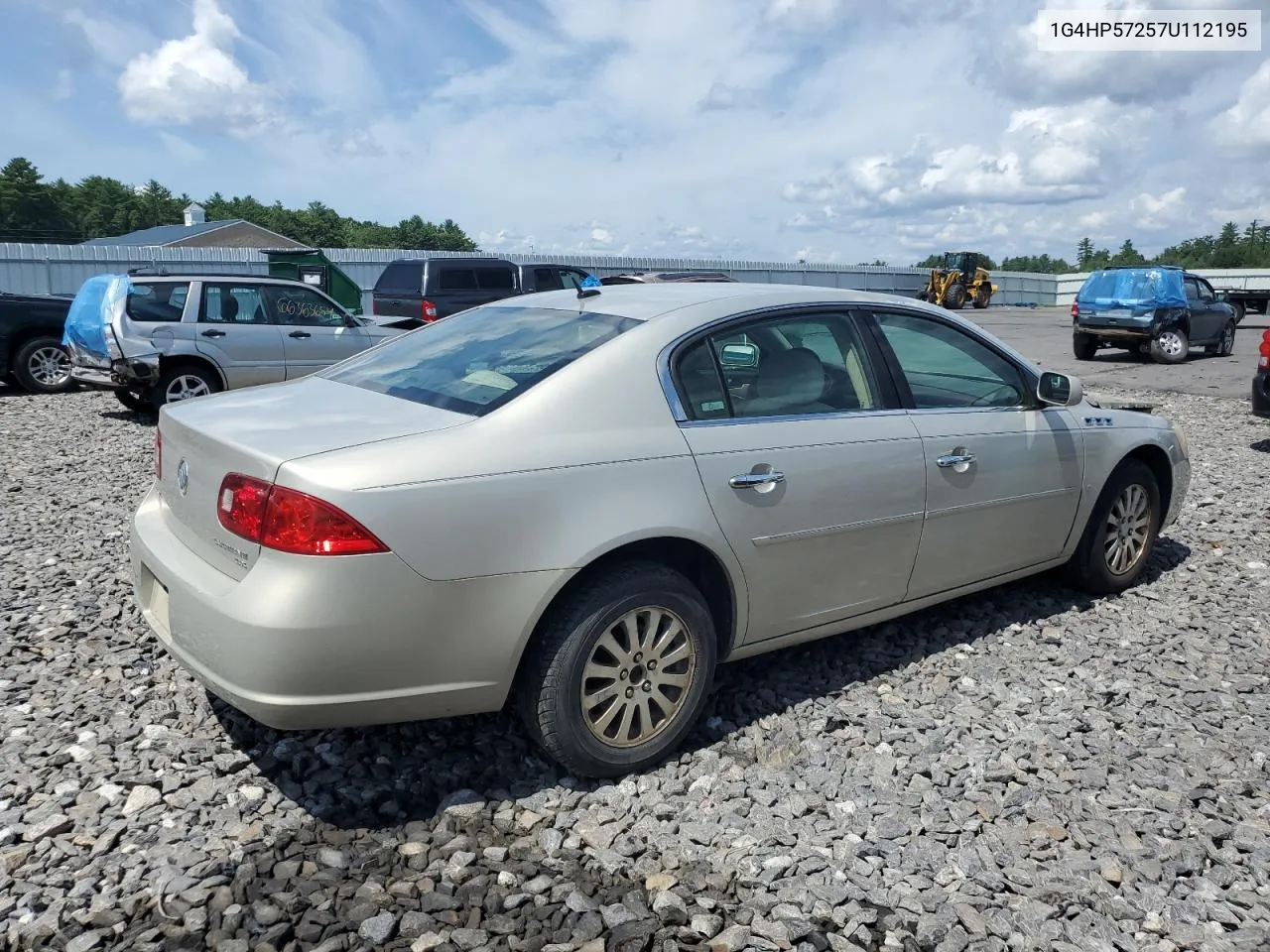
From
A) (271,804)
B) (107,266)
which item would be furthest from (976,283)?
(271,804)

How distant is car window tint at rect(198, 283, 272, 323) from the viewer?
36.0 ft

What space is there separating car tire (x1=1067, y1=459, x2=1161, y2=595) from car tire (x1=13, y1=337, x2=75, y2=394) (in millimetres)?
12446

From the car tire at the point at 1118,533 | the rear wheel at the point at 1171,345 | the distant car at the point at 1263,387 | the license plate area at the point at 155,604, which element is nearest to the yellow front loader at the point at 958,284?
the rear wheel at the point at 1171,345

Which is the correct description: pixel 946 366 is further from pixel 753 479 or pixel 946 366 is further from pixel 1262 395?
pixel 1262 395

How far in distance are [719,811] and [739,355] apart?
1.59 metres

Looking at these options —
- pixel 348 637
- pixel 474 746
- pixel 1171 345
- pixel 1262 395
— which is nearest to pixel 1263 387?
pixel 1262 395

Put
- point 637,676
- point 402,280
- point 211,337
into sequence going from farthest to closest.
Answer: point 402,280
point 211,337
point 637,676

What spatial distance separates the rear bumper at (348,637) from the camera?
8.89ft

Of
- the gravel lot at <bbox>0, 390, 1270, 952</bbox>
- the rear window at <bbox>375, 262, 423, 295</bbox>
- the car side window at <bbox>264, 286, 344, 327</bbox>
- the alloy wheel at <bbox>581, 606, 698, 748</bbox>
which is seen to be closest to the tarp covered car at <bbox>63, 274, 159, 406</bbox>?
the car side window at <bbox>264, 286, 344, 327</bbox>

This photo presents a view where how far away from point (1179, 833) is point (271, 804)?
2.82 metres

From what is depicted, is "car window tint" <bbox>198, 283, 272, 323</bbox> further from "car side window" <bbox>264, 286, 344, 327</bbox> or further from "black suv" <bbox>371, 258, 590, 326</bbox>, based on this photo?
"black suv" <bbox>371, 258, 590, 326</bbox>

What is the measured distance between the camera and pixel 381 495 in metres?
2.73

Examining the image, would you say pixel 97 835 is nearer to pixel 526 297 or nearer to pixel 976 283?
pixel 526 297

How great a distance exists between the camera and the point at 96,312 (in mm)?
10664
